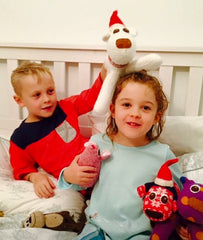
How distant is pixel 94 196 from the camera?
2.47 feet

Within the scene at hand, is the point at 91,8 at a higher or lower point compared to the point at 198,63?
higher

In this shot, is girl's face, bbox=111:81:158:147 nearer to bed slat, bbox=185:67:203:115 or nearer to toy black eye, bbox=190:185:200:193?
toy black eye, bbox=190:185:200:193

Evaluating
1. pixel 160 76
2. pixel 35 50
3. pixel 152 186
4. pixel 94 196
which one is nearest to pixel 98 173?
pixel 94 196

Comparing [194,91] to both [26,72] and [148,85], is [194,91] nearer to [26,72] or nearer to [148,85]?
[148,85]

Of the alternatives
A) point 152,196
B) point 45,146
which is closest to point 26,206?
point 45,146

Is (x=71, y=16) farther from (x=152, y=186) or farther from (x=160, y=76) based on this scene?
(x=152, y=186)

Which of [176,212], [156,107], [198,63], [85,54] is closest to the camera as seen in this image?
[176,212]

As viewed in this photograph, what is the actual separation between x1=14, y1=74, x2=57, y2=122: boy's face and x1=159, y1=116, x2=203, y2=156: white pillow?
49cm

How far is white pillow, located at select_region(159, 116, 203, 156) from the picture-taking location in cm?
88

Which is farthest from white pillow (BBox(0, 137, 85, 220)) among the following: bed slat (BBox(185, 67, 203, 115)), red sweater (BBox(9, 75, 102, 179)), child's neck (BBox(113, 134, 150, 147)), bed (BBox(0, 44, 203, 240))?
bed slat (BBox(185, 67, 203, 115))

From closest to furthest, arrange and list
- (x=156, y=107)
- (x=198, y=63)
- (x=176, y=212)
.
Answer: (x=176, y=212)
(x=156, y=107)
(x=198, y=63)

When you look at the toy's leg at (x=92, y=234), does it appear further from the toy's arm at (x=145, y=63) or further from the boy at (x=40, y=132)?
the toy's arm at (x=145, y=63)

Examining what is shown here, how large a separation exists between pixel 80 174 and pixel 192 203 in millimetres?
323

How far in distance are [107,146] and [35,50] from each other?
68cm
